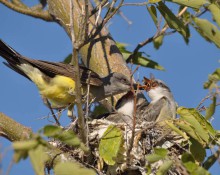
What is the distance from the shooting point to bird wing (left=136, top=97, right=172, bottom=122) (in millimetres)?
5770

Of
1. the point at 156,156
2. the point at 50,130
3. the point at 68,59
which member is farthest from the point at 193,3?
the point at 68,59

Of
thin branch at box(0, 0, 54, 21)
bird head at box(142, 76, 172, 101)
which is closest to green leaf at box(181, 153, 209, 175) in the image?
bird head at box(142, 76, 172, 101)

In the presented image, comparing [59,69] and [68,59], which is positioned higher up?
[68,59]

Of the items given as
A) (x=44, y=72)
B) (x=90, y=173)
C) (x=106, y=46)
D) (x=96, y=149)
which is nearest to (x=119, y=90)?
(x=106, y=46)

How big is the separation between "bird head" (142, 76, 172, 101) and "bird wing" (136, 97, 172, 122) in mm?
275

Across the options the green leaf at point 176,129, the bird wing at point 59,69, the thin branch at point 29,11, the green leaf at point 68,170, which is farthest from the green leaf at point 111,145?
the thin branch at point 29,11

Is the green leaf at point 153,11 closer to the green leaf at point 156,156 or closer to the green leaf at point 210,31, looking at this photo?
the green leaf at point 210,31

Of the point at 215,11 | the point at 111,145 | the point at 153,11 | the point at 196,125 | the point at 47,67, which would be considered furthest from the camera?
the point at 47,67

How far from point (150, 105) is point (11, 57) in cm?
172

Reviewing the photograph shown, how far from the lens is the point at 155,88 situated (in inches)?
257

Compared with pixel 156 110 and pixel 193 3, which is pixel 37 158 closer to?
pixel 193 3

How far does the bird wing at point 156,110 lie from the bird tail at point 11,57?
1375 mm

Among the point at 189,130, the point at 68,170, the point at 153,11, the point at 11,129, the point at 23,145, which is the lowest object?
the point at 68,170

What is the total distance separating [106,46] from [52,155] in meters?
2.08
